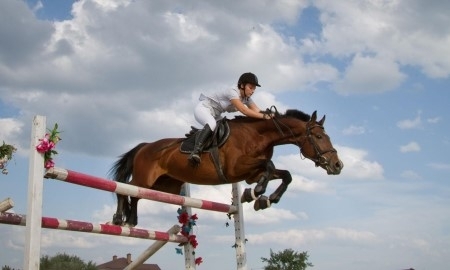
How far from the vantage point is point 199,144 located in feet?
18.2

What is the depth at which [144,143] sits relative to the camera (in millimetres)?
6520

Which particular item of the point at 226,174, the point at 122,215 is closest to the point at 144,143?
the point at 122,215

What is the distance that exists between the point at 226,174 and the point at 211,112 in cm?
79

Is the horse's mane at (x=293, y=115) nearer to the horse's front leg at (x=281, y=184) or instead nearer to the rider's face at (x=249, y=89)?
the rider's face at (x=249, y=89)

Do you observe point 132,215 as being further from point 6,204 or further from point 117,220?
point 6,204

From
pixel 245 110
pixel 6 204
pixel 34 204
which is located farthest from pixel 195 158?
pixel 34 204

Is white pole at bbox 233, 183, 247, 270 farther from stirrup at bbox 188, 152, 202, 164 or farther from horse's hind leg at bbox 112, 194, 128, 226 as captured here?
horse's hind leg at bbox 112, 194, 128, 226

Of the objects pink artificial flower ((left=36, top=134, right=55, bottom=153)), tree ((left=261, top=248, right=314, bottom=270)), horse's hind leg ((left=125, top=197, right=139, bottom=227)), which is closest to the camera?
pink artificial flower ((left=36, top=134, right=55, bottom=153))

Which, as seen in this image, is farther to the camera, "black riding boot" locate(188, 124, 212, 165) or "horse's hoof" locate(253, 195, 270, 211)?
"black riding boot" locate(188, 124, 212, 165)

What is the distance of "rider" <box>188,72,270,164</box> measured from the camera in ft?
18.4

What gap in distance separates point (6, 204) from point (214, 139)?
2.14 meters

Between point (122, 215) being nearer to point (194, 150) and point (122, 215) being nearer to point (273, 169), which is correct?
point (194, 150)

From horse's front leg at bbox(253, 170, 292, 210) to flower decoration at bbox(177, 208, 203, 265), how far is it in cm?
114

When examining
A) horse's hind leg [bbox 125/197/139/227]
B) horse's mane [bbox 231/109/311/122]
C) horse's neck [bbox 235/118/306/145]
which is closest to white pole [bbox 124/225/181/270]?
horse's hind leg [bbox 125/197/139/227]
